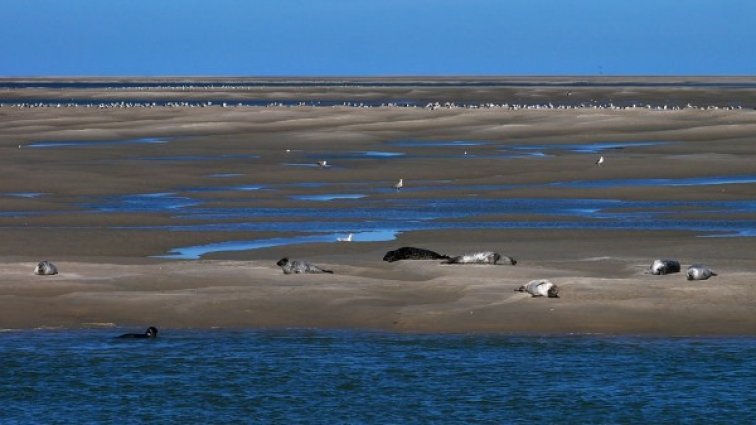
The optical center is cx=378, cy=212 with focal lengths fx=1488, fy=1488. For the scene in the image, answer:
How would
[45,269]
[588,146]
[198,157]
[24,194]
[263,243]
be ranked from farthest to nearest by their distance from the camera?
[588,146] < [198,157] < [24,194] < [263,243] < [45,269]

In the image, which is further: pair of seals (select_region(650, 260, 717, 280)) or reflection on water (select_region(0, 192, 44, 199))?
reflection on water (select_region(0, 192, 44, 199))

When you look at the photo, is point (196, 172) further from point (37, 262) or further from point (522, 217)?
point (37, 262)

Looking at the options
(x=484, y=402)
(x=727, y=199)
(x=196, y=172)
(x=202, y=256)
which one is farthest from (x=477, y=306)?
(x=196, y=172)

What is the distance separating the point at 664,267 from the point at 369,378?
5063 millimetres

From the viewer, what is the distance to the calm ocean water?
37.3 feet

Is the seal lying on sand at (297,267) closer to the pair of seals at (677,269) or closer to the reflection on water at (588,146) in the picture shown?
the pair of seals at (677,269)

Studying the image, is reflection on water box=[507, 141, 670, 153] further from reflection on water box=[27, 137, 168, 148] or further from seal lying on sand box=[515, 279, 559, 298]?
seal lying on sand box=[515, 279, 559, 298]

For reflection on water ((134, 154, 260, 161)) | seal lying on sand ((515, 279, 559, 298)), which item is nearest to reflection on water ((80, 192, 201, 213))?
reflection on water ((134, 154, 260, 161))

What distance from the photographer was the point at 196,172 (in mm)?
33156

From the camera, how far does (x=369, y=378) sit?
41.1 feet

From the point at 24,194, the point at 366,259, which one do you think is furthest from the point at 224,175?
the point at 366,259

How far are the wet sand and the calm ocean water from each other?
75 centimetres

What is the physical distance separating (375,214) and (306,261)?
6.19 m

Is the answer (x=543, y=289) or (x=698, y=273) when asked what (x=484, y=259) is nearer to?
(x=543, y=289)
